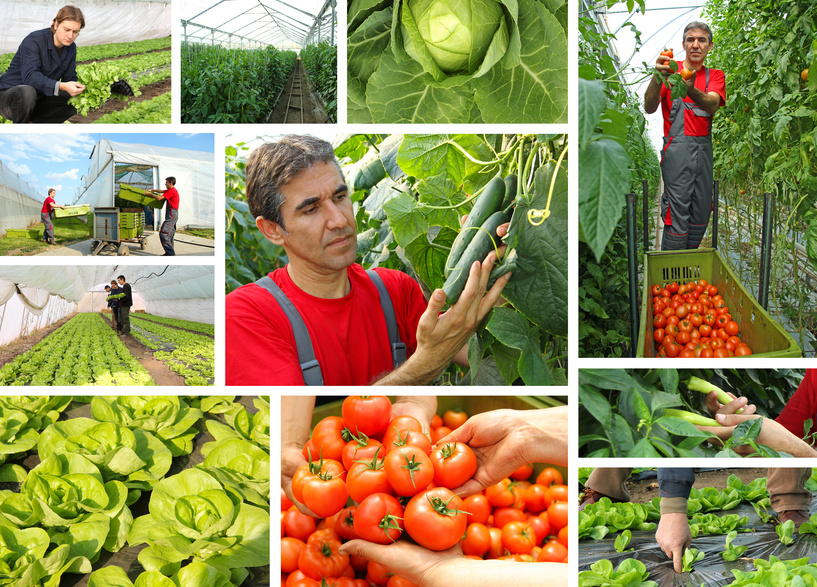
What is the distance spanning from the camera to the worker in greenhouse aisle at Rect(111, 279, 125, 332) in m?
1.57

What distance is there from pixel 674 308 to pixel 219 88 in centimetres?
140

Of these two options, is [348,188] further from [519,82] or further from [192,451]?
[192,451]

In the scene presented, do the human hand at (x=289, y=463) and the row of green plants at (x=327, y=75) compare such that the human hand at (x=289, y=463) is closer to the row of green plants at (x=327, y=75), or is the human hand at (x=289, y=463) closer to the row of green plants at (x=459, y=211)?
the row of green plants at (x=459, y=211)

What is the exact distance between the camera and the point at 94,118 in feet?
5.16

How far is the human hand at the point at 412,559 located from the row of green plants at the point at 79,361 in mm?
731

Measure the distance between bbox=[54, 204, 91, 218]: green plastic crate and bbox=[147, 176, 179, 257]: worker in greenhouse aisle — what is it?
171mm

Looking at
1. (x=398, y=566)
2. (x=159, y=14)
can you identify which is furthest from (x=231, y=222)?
(x=398, y=566)

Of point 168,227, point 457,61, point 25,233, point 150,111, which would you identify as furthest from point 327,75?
point 25,233

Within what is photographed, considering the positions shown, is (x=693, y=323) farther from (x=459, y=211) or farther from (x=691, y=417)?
(x=459, y=211)

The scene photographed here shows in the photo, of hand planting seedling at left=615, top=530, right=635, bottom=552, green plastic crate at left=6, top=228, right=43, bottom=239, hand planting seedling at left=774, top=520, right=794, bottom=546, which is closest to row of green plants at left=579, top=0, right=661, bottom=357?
hand planting seedling at left=615, top=530, right=635, bottom=552

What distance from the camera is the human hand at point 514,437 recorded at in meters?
1.58

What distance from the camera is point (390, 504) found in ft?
4.95

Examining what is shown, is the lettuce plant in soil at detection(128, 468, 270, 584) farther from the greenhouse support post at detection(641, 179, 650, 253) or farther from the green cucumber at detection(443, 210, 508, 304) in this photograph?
the greenhouse support post at detection(641, 179, 650, 253)

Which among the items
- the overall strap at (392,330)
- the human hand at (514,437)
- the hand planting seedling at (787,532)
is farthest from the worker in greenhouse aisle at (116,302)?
the hand planting seedling at (787,532)
